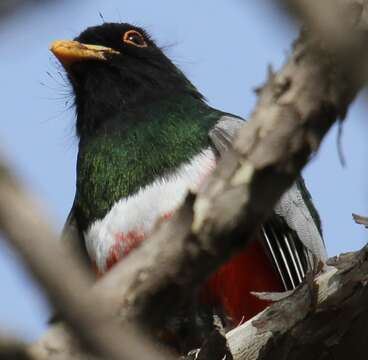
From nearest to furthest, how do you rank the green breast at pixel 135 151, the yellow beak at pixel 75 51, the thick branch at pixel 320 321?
the thick branch at pixel 320 321
the green breast at pixel 135 151
the yellow beak at pixel 75 51

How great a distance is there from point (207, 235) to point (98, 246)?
3153mm

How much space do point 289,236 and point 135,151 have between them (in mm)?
1160

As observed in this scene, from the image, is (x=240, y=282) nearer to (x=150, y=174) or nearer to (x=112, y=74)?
(x=150, y=174)

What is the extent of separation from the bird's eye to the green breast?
75 centimetres

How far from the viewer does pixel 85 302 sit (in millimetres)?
1729

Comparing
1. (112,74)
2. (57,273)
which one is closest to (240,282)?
(112,74)

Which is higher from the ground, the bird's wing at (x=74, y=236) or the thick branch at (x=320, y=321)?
the bird's wing at (x=74, y=236)

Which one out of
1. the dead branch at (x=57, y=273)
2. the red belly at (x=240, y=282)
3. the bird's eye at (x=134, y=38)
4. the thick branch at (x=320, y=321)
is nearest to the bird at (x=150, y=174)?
the red belly at (x=240, y=282)

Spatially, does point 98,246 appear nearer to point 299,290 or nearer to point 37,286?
point 299,290

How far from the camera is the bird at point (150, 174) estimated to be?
547cm

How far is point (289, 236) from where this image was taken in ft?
18.1

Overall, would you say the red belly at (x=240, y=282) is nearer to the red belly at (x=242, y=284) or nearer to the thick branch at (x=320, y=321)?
the red belly at (x=242, y=284)

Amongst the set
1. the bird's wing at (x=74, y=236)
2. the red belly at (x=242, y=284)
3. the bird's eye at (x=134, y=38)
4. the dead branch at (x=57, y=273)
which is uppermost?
the bird's eye at (x=134, y=38)

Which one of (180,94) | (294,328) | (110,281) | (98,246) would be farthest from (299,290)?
(180,94)
